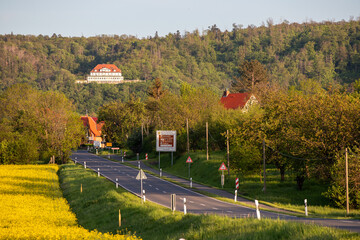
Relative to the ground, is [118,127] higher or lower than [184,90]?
lower

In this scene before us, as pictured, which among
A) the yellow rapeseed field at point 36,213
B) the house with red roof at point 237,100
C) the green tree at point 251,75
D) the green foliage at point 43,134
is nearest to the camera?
the yellow rapeseed field at point 36,213

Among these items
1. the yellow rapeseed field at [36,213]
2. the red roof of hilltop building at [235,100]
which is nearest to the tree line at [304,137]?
the yellow rapeseed field at [36,213]

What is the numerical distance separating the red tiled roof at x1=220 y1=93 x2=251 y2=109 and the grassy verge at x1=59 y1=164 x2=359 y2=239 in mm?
66268

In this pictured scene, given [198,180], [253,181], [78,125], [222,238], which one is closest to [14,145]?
[78,125]

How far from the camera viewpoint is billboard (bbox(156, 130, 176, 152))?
73.7 metres

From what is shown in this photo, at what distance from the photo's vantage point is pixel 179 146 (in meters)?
78.9

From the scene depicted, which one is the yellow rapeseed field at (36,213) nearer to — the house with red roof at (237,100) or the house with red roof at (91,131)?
the house with red roof at (237,100)

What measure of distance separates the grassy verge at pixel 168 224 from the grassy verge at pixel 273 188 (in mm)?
10197

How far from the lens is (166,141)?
74.1 meters

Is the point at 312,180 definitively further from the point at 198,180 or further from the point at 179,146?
the point at 179,146

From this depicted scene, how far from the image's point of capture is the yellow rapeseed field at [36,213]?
22578 millimetres

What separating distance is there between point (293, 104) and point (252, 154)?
21.0ft

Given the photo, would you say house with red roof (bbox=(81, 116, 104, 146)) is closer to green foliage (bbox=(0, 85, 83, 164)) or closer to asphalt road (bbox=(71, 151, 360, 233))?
green foliage (bbox=(0, 85, 83, 164))

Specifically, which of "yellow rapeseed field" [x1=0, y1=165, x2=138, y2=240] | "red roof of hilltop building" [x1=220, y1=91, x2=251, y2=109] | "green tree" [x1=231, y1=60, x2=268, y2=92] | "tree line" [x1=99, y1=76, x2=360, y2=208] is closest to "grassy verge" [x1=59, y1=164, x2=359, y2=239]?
"yellow rapeseed field" [x1=0, y1=165, x2=138, y2=240]
